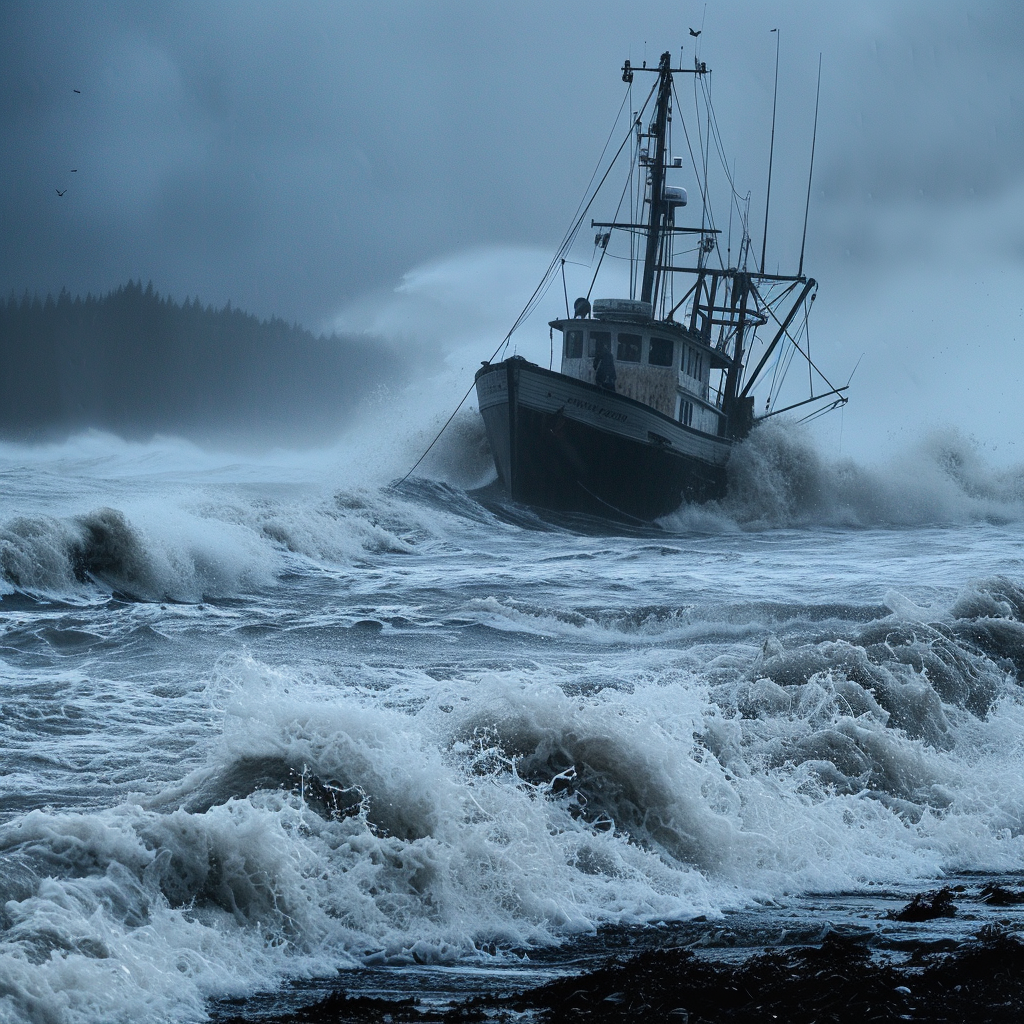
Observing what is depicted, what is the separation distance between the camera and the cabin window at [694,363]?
99.2ft

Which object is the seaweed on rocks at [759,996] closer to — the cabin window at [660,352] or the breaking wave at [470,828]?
the breaking wave at [470,828]

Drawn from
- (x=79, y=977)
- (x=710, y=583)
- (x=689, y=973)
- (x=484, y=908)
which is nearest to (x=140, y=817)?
(x=79, y=977)

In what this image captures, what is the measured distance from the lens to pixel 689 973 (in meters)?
4.13

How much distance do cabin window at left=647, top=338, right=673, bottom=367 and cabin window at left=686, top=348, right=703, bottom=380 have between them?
0.87m

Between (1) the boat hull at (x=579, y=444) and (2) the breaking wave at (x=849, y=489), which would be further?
(2) the breaking wave at (x=849, y=489)

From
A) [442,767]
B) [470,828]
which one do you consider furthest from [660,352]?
[470,828]

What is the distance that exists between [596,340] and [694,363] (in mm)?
3085

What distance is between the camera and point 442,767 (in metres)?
5.68

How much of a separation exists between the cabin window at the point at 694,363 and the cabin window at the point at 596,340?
2.25 m

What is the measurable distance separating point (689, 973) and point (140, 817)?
2328mm

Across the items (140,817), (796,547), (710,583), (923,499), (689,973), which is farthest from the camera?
(923,499)

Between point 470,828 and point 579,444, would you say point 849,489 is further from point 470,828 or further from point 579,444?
point 470,828

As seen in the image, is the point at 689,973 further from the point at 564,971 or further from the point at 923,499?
the point at 923,499

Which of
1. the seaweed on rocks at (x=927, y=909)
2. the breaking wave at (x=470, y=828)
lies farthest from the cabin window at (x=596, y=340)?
the seaweed on rocks at (x=927, y=909)
